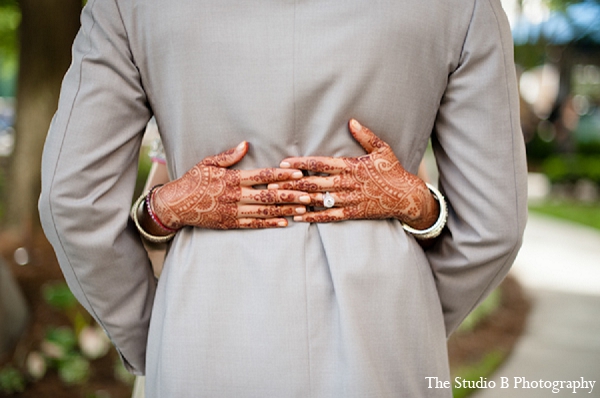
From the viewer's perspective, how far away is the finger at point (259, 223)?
141 centimetres

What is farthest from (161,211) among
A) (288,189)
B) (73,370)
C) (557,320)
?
(557,320)

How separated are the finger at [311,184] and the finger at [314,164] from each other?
0.03 metres

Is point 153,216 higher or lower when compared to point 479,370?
higher

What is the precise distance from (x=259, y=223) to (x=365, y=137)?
0.33m

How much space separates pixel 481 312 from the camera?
5.38m

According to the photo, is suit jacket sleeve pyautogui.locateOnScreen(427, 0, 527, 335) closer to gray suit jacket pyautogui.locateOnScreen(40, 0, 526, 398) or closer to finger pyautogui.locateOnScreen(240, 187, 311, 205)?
gray suit jacket pyautogui.locateOnScreen(40, 0, 526, 398)

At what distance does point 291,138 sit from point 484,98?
481 millimetres

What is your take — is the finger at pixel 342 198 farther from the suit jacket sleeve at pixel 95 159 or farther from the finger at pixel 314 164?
the suit jacket sleeve at pixel 95 159

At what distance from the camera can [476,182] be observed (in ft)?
4.90

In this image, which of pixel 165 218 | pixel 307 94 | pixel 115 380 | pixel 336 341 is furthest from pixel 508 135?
pixel 115 380

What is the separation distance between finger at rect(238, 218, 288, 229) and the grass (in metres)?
9.05

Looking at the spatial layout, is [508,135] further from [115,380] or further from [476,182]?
[115,380]

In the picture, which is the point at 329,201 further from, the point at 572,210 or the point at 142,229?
the point at 572,210

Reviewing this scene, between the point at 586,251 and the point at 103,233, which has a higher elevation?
the point at 103,233
